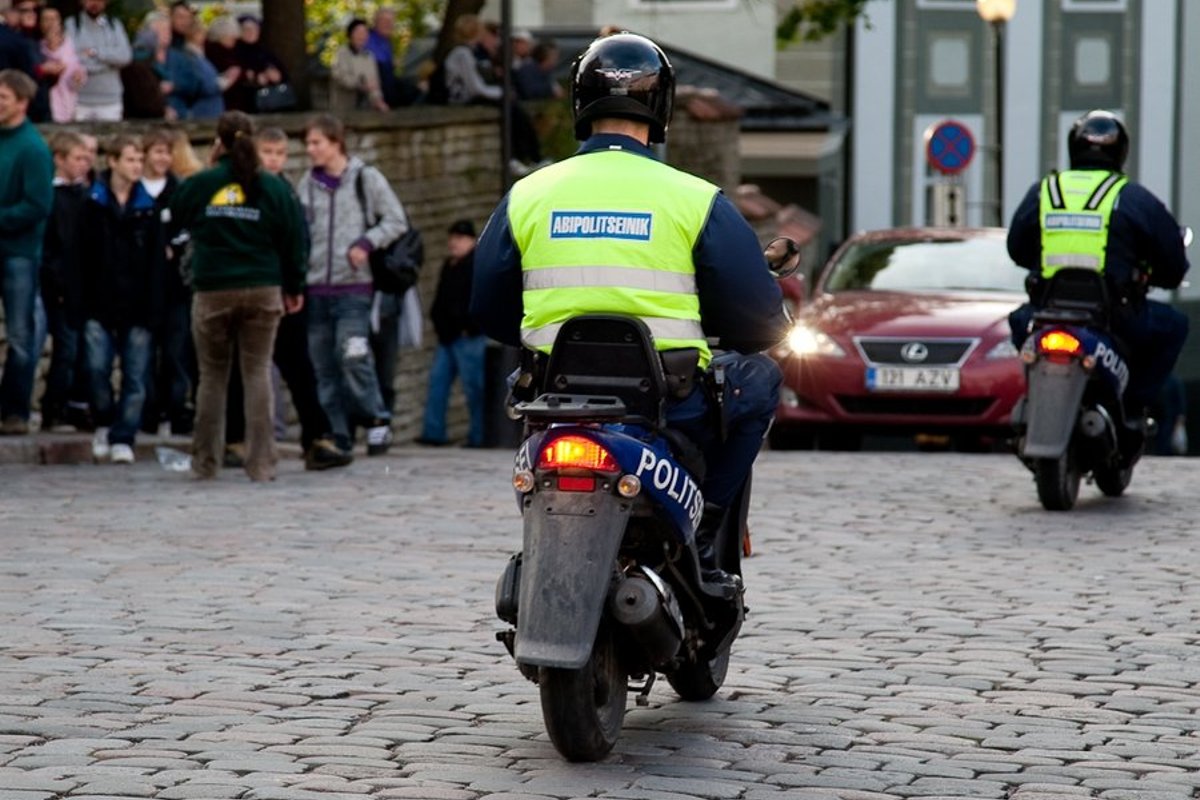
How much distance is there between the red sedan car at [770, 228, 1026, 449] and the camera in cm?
1814

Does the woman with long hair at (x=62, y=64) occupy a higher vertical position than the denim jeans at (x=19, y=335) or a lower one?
higher

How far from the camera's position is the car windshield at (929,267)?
1986 cm

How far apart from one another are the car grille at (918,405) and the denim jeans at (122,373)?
192 inches

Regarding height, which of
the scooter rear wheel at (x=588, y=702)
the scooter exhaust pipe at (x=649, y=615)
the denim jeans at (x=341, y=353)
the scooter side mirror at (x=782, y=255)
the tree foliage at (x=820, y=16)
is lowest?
the denim jeans at (x=341, y=353)

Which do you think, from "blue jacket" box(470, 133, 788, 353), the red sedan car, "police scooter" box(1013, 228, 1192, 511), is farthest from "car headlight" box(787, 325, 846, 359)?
"blue jacket" box(470, 133, 788, 353)

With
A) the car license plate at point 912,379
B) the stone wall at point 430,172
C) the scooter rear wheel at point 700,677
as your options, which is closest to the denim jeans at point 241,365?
the car license plate at point 912,379

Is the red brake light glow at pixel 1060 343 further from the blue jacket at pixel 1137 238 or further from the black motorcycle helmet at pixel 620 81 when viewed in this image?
the black motorcycle helmet at pixel 620 81

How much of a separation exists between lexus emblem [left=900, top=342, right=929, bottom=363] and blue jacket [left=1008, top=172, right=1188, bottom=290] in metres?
4.82

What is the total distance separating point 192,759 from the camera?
22.3ft

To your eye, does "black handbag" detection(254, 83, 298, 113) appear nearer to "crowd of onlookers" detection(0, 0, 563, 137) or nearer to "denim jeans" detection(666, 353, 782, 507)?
"crowd of onlookers" detection(0, 0, 563, 137)

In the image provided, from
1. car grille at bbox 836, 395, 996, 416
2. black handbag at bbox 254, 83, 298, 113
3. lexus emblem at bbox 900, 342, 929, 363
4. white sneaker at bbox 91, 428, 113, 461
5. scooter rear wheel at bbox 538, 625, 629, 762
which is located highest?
black handbag at bbox 254, 83, 298, 113

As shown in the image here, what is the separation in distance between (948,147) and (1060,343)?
74.1 ft

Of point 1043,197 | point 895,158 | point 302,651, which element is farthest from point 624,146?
point 895,158

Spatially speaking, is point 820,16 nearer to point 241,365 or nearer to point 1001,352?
point 1001,352
